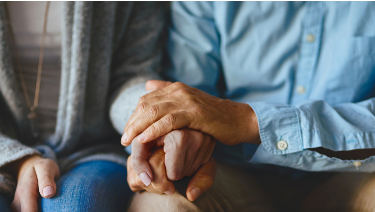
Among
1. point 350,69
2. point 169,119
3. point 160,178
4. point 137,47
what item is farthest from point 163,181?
point 350,69

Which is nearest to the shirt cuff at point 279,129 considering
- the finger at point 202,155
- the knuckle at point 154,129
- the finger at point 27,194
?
the finger at point 202,155

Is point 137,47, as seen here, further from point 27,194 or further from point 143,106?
point 27,194

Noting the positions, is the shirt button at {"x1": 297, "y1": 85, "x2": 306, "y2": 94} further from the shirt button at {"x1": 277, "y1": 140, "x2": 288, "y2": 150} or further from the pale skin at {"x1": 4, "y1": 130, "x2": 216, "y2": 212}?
the pale skin at {"x1": 4, "y1": 130, "x2": 216, "y2": 212}

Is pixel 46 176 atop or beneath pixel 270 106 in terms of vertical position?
beneath

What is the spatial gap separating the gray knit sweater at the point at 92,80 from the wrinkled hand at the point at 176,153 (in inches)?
7.1

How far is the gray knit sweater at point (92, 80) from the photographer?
1.98 feet

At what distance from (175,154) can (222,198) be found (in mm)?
166

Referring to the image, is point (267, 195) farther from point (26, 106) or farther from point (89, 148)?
point (26, 106)

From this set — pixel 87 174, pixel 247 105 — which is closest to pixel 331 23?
pixel 247 105

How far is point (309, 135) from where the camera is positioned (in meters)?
0.50

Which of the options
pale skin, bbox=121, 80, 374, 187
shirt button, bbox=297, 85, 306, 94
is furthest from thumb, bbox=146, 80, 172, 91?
shirt button, bbox=297, 85, 306, 94

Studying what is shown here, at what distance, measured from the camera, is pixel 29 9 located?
637 mm

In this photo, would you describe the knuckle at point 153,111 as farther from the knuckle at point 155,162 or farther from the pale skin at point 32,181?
the pale skin at point 32,181

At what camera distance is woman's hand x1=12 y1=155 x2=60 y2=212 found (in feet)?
1.53
